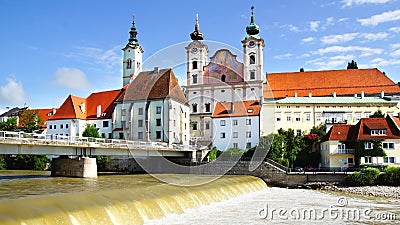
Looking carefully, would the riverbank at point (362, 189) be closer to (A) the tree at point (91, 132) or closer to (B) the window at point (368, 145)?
(B) the window at point (368, 145)

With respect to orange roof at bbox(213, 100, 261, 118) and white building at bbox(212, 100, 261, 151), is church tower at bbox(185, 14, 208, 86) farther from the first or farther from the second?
white building at bbox(212, 100, 261, 151)

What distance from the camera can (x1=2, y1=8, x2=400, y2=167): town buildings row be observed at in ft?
221

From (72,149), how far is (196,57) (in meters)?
45.2

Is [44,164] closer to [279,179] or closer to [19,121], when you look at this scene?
[19,121]

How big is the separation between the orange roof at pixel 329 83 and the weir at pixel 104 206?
57.8 m

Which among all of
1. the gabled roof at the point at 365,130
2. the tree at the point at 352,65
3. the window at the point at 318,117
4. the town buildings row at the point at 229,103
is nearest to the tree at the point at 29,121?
the town buildings row at the point at 229,103

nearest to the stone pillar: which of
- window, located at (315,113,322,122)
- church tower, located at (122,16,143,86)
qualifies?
window, located at (315,113,322,122)

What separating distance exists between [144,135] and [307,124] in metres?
27.8

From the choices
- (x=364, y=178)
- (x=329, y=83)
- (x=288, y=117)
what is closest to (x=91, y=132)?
(x=288, y=117)

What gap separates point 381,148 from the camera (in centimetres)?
4962

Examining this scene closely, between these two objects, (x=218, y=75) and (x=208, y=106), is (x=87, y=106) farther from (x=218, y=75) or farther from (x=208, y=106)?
(x=218, y=75)

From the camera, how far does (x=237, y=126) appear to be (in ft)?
219

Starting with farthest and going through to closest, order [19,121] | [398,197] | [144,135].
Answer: [19,121], [144,135], [398,197]

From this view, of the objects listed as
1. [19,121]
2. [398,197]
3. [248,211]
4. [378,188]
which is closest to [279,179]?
[378,188]
